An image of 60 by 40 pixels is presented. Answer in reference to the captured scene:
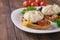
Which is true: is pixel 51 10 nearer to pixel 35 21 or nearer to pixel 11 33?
pixel 35 21

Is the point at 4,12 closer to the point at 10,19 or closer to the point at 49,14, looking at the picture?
the point at 10,19

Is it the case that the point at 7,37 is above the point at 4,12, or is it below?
below

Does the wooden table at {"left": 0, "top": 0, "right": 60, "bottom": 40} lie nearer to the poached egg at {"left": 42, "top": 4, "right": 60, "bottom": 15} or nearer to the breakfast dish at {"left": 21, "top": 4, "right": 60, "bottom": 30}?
the breakfast dish at {"left": 21, "top": 4, "right": 60, "bottom": 30}

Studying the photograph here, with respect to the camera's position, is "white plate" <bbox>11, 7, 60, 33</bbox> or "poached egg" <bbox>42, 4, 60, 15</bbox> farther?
"poached egg" <bbox>42, 4, 60, 15</bbox>

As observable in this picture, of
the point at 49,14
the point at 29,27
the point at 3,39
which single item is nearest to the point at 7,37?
the point at 3,39

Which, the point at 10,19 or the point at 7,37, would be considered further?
the point at 10,19

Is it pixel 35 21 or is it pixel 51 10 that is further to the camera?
pixel 51 10

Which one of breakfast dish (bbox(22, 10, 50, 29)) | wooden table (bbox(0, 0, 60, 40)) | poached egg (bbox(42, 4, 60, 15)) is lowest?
wooden table (bbox(0, 0, 60, 40))

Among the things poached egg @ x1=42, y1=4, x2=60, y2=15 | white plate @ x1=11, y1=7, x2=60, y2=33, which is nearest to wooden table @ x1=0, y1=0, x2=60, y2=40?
white plate @ x1=11, y1=7, x2=60, y2=33

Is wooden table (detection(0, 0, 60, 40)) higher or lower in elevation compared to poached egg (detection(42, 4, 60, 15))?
lower

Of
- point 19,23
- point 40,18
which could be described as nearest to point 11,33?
point 19,23

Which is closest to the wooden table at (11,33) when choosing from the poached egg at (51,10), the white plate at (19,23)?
the white plate at (19,23)
